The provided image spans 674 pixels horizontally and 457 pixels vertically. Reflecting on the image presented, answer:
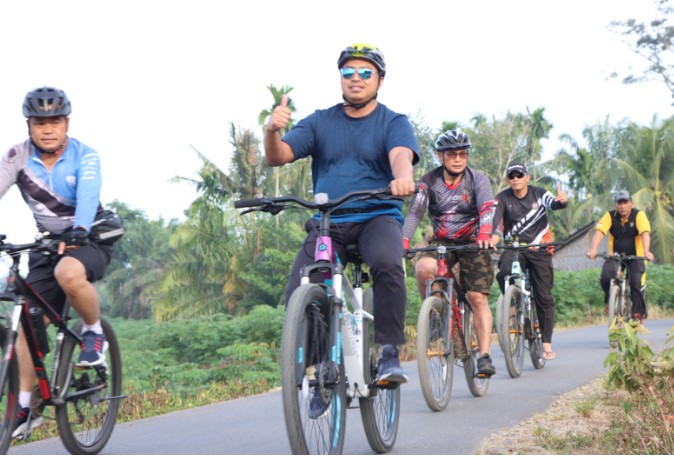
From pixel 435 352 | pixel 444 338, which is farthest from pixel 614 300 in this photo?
pixel 435 352

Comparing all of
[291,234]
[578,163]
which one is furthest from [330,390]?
[578,163]

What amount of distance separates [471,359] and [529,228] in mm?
2690

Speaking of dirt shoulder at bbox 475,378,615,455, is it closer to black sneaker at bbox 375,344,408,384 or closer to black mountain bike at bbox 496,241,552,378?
black sneaker at bbox 375,344,408,384

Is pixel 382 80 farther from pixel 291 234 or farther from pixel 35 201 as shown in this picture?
pixel 291 234

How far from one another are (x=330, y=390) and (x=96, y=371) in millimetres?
1803

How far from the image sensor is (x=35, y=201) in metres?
5.83

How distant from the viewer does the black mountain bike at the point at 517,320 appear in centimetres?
974

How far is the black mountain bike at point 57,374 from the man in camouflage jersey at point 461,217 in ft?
9.85

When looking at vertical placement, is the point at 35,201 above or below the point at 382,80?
below

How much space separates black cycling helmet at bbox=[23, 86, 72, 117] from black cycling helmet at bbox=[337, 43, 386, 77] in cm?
165

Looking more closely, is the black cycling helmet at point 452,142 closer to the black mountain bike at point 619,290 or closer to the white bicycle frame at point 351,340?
the white bicycle frame at point 351,340

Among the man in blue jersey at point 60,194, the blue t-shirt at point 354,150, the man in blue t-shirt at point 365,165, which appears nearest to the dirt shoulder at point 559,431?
the man in blue t-shirt at point 365,165

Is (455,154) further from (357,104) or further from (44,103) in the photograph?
(44,103)

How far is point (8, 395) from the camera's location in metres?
5.08
